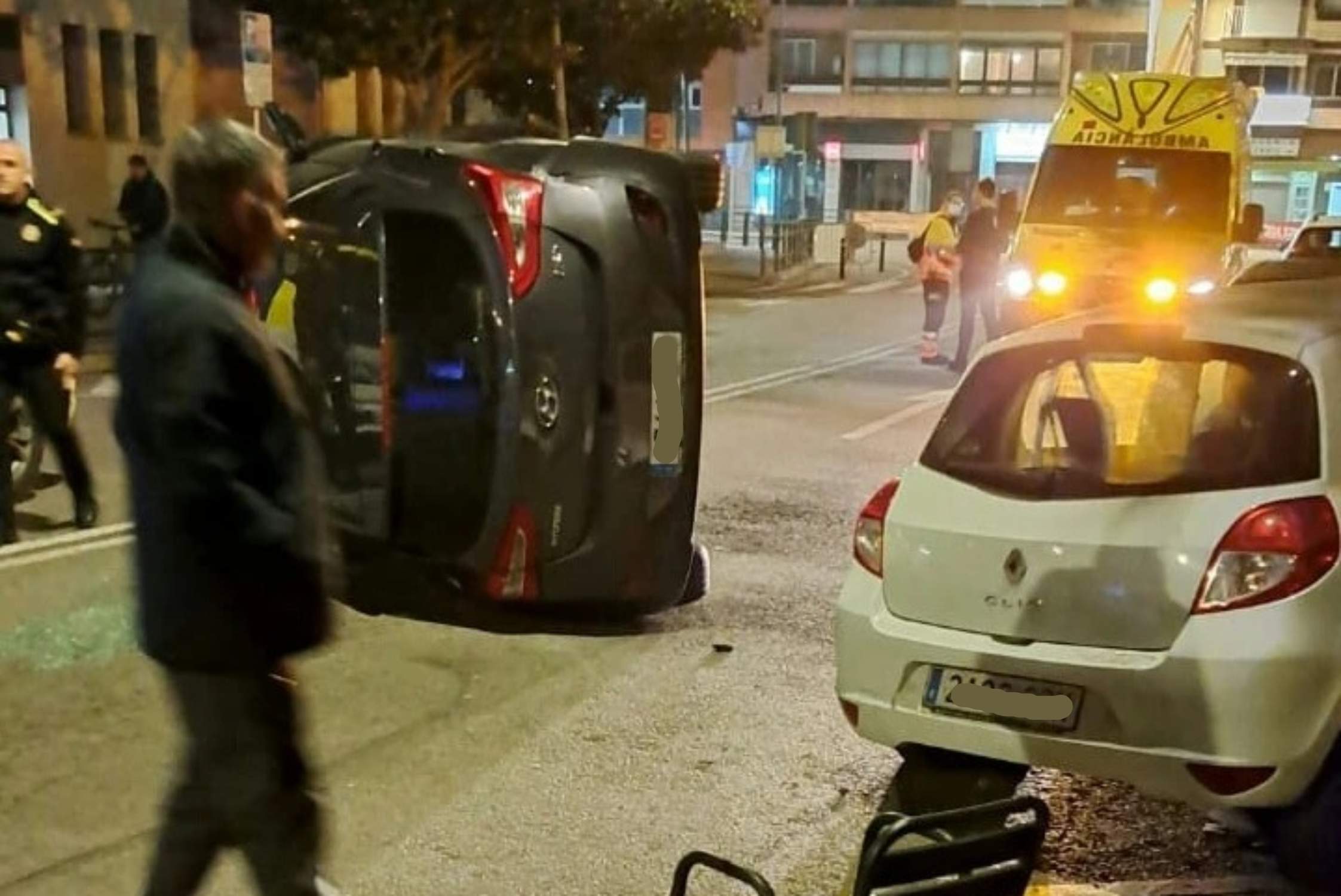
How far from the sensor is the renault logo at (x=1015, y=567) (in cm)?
411

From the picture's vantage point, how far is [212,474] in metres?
2.94

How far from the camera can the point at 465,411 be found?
6.80 m

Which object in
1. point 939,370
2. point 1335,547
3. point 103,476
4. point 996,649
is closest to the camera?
point 1335,547

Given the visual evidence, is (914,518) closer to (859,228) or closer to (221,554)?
(221,554)

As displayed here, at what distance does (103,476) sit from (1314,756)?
7.45 meters

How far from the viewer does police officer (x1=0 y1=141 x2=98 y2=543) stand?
712cm

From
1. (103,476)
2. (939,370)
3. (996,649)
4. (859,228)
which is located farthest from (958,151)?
(996,649)

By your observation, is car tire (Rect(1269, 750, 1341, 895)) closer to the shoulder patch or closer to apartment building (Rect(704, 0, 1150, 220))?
the shoulder patch

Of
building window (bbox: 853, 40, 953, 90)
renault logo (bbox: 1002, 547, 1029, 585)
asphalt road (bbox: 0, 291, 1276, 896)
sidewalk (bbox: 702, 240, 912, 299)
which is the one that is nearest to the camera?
renault logo (bbox: 1002, 547, 1029, 585)

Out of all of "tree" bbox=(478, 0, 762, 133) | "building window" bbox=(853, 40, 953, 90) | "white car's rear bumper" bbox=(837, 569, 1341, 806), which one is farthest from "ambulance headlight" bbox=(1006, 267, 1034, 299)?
"building window" bbox=(853, 40, 953, 90)

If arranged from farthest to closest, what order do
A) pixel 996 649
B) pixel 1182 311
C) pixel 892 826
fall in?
pixel 1182 311 → pixel 996 649 → pixel 892 826

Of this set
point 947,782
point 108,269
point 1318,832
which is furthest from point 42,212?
point 108,269

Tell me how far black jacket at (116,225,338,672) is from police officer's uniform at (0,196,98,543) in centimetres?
450

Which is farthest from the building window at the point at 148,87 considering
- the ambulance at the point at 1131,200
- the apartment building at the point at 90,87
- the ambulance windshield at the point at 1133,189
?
the ambulance windshield at the point at 1133,189
